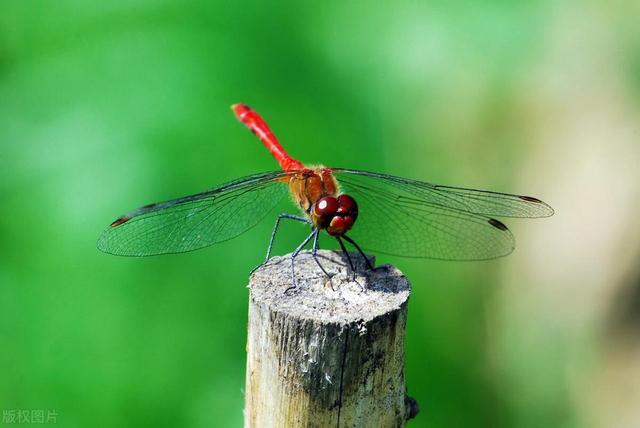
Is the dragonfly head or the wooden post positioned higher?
the dragonfly head

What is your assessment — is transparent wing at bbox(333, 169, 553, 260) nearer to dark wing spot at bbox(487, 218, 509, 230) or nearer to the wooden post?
dark wing spot at bbox(487, 218, 509, 230)

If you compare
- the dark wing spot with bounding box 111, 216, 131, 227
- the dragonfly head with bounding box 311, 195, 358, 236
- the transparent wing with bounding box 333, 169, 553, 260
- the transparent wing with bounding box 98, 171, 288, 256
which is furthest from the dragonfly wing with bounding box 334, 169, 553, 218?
the dark wing spot with bounding box 111, 216, 131, 227

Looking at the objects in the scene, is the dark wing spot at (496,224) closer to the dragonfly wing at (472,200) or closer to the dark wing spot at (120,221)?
the dragonfly wing at (472,200)

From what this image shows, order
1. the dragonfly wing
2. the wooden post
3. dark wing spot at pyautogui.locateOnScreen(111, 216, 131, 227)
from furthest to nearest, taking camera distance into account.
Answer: the dragonfly wing < dark wing spot at pyautogui.locateOnScreen(111, 216, 131, 227) < the wooden post

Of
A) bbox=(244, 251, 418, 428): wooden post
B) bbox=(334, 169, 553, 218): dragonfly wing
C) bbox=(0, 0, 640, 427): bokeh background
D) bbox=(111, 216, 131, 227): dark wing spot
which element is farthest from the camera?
bbox=(0, 0, 640, 427): bokeh background

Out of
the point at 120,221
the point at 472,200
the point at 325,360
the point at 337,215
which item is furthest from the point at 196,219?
the point at 325,360

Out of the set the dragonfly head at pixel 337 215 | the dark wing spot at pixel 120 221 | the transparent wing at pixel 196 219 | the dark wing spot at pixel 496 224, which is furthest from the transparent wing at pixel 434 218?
the dark wing spot at pixel 120 221

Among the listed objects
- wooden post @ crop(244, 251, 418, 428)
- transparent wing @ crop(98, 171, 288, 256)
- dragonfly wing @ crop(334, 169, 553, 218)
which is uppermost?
dragonfly wing @ crop(334, 169, 553, 218)

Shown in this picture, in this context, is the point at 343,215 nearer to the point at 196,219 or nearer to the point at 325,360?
the point at 196,219

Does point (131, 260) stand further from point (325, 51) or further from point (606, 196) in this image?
point (606, 196)
